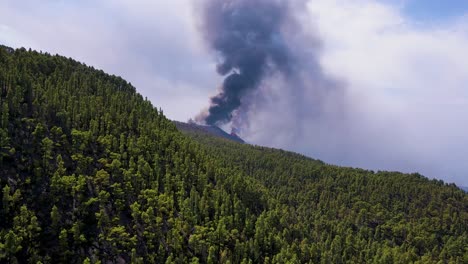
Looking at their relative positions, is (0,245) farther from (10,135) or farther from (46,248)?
(10,135)

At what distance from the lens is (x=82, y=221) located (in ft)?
512

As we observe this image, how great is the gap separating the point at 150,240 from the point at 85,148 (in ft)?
200

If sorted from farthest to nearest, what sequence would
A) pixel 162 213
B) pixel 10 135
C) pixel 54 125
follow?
pixel 54 125 → pixel 162 213 → pixel 10 135

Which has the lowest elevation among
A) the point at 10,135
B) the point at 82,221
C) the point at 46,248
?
the point at 46,248

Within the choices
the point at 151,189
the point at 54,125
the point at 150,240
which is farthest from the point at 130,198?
the point at 54,125

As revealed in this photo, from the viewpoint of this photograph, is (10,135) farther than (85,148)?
No

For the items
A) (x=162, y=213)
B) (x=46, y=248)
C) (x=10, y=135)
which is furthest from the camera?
(x=162, y=213)

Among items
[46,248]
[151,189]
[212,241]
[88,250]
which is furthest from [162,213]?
[46,248]

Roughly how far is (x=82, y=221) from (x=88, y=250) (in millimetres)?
12938

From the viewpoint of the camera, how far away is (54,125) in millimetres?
198000

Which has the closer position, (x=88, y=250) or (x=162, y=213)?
(x=88, y=250)

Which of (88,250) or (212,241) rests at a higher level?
(212,241)

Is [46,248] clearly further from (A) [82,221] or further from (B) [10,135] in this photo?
(B) [10,135]

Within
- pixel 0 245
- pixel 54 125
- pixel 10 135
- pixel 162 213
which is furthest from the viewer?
pixel 54 125
